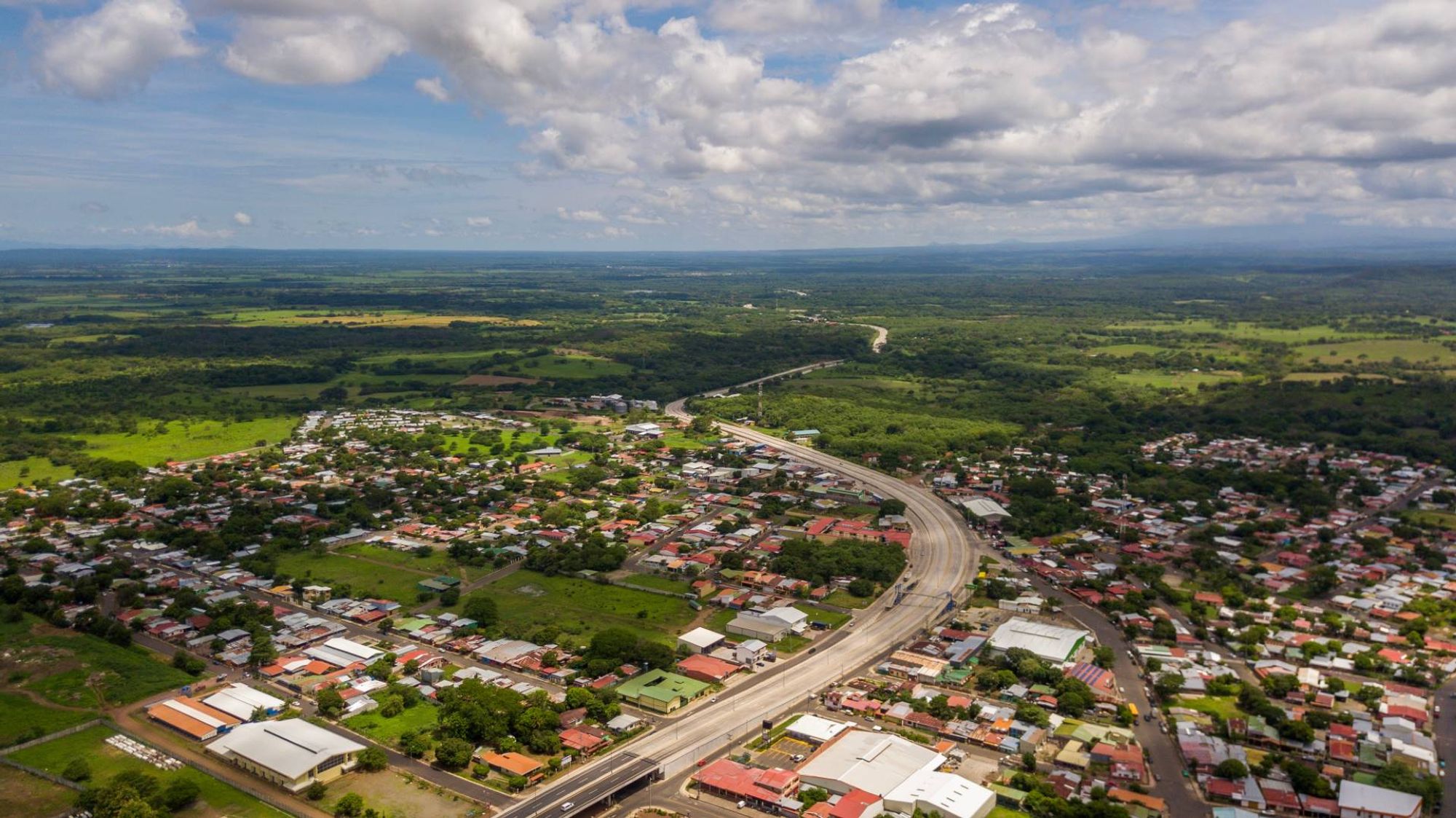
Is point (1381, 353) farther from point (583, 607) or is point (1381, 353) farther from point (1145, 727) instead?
point (583, 607)

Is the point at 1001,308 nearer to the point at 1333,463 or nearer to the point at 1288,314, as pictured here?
the point at 1288,314

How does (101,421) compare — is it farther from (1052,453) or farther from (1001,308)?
(1001,308)

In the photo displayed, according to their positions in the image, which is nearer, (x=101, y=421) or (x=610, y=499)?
(x=610, y=499)

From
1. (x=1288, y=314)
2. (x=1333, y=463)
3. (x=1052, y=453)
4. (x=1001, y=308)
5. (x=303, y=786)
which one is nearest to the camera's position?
(x=303, y=786)

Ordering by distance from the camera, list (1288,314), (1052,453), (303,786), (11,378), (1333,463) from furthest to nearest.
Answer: (1288,314)
(11,378)
(1052,453)
(1333,463)
(303,786)

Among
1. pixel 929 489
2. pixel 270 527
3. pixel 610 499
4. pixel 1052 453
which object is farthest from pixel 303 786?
pixel 1052 453

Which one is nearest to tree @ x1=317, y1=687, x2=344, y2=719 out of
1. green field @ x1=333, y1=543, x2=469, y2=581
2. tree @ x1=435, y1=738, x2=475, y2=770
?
tree @ x1=435, y1=738, x2=475, y2=770

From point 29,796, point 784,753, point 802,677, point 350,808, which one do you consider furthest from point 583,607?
point 29,796

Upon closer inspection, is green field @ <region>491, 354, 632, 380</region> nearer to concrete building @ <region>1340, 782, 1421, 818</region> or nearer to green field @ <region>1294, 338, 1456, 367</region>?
green field @ <region>1294, 338, 1456, 367</region>
